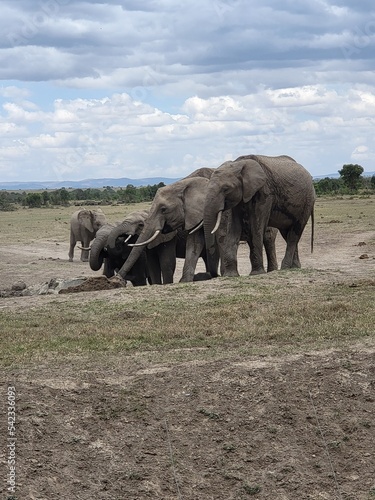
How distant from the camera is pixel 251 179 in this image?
635 inches

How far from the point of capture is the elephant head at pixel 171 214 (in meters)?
16.3

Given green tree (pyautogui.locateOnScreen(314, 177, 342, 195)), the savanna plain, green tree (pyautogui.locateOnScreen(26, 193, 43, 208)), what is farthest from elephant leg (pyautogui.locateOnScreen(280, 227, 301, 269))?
green tree (pyautogui.locateOnScreen(26, 193, 43, 208))

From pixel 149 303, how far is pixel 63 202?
212 feet

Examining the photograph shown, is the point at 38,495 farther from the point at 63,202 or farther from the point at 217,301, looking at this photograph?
the point at 63,202

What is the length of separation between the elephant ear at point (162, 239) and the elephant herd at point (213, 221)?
0.02 metres

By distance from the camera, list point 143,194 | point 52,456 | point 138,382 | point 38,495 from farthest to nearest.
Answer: point 143,194 → point 138,382 → point 52,456 → point 38,495

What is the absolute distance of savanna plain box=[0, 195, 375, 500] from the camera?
7.56 meters

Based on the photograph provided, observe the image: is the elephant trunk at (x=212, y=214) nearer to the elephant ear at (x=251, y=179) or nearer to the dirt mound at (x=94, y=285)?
the elephant ear at (x=251, y=179)

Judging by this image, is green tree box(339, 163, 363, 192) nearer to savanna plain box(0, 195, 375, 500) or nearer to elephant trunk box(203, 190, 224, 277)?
elephant trunk box(203, 190, 224, 277)

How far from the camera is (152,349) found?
1003 cm

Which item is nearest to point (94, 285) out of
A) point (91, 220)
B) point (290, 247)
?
point (290, 247)

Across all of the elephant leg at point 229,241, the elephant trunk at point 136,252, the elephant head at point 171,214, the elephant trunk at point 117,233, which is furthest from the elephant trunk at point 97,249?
the elephant leg at point 229,241

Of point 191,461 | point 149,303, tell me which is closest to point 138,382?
point 191,461

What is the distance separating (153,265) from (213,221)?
202 cm
